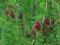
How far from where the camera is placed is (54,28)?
3465 millimetres

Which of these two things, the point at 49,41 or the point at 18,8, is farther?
the point at 18,8

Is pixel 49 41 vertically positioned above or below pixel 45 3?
below

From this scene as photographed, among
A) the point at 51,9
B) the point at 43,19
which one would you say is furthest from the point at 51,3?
the point at 43,19

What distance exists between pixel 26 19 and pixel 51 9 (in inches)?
19.7

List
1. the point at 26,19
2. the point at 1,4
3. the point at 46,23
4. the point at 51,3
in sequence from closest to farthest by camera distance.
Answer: the point at 46,23 → the point at 51,3 → the point at 26,19 → the point at 1,4

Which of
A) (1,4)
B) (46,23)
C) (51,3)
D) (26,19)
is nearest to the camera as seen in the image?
(46,23)

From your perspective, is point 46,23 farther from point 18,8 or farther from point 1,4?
point 1,4

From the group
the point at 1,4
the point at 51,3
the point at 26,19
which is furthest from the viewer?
the point at 1,4

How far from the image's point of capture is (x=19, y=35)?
11.2 feet

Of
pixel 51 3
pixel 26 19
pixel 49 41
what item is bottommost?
pixel 49 41

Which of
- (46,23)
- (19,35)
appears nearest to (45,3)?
(46,23)

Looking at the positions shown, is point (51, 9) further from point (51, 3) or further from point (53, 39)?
point (53, 39)

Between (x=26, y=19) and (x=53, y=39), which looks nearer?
(x=53, y=39)

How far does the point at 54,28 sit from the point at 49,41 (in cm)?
18
